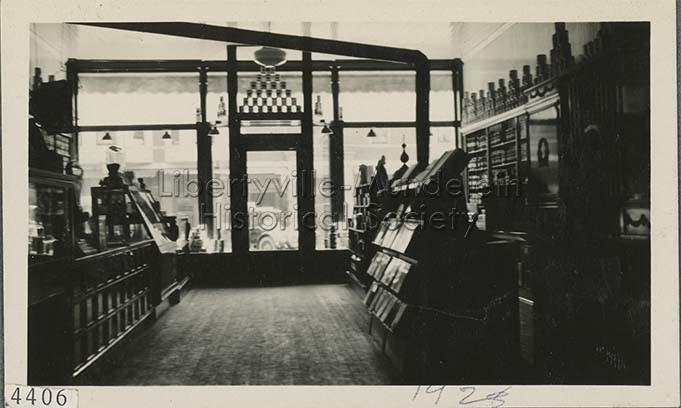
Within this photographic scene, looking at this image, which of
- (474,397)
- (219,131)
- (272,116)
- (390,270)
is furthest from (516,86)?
(474,397)

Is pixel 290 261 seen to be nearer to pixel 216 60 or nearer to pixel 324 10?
pixel 216 60

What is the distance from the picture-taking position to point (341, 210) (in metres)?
9.79

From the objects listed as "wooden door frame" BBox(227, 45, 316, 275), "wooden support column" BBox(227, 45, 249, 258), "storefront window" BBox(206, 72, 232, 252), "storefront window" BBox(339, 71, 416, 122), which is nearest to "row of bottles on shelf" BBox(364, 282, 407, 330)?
"wooden door frame" BBox(227, 45, 316, 275)

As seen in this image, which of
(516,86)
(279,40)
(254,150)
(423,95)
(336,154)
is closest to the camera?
(279,40)

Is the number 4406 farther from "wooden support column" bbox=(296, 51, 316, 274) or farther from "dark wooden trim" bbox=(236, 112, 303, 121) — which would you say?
"dark wooden trim" bbox=(236, 112, 303, 121)

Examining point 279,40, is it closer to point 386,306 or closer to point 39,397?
point 386,306

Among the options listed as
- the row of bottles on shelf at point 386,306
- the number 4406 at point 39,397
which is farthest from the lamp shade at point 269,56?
the number 4406 at point 39,397

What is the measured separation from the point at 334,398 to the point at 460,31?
28.3 ft

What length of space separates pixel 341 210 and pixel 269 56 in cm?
284

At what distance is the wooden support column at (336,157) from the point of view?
9.64 metres

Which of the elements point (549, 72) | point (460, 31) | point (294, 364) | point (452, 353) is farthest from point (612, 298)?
point (460, 31)

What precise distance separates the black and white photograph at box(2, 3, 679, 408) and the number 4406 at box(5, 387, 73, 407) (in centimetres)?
1

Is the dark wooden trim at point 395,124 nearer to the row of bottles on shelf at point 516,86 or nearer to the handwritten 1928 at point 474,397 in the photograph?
the row of bottles on shelf at point 516,86

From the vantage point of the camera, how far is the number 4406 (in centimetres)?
231
